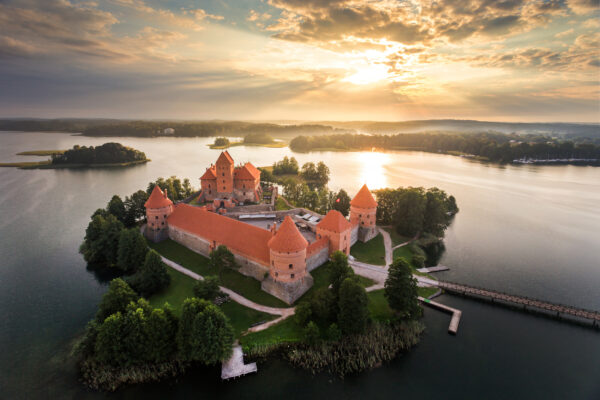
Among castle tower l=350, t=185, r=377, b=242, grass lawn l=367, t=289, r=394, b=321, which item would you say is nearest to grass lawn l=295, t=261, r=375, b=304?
grass lawn l=367, t=289, r=394, b=321

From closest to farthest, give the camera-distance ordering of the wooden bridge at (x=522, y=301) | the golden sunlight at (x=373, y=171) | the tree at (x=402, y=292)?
the tree at (x=402, y=292) → the wooden bridge at (x=522, y=301) → the golden sunlight at (x=373, y=171)

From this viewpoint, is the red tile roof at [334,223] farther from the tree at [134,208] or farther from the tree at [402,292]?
the tree at [134,208]

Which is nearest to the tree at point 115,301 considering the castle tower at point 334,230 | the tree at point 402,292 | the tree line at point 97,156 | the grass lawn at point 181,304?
the grass lawn at point 181,304

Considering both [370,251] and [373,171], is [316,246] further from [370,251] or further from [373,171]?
[373,171]

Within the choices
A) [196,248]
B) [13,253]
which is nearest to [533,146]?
[196,248]

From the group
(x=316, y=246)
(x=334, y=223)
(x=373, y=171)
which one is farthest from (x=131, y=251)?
(x=373, y=171)

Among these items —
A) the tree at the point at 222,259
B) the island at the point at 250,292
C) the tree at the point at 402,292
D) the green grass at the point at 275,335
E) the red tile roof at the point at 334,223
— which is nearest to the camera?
the island at the point at 250,292
